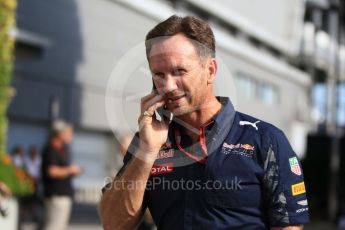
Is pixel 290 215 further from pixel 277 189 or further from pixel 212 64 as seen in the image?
pixel 212 64

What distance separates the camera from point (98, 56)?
21719 millimetres

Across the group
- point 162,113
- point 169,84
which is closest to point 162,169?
point 162,113

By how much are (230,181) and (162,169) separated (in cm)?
25

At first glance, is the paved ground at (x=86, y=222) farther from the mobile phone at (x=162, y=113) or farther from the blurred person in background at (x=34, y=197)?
the mobile phone at (x=162, y=113)

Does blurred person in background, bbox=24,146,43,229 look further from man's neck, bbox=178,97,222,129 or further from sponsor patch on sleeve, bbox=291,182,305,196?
sponsor patch on sleeve, bbox=291,182,305,196

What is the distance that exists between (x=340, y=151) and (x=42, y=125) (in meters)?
8.44

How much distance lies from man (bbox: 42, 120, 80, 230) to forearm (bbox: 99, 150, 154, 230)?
21.5 feet

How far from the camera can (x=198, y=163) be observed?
2.33 m

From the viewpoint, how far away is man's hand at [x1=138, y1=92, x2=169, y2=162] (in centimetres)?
225

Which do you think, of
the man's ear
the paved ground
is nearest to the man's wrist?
the man's ear

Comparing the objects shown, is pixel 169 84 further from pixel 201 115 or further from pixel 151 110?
pixel 201 115

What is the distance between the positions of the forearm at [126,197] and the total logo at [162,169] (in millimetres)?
89

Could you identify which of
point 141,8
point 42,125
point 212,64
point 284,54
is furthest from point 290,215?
point 284,54

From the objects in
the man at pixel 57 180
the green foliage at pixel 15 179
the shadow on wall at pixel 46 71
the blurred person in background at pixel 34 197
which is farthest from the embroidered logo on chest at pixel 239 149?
the shadow on wall at pixel 46 71
